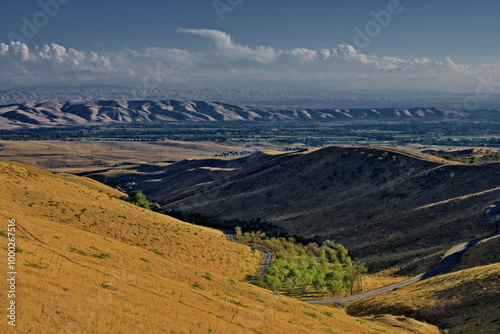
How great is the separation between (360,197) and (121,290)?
8945 cm

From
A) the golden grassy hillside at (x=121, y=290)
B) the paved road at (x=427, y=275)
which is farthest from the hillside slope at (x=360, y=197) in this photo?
the golden grassy hillside at (x=121, y=290)

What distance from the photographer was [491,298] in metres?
40.6

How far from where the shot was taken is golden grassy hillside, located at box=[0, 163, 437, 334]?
22.9 metres

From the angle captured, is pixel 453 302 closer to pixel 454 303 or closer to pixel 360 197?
pixel 454 303

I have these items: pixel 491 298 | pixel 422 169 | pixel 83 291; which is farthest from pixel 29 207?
pixel 422 169

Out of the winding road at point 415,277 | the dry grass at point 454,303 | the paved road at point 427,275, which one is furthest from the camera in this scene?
the winding road at point 415,277

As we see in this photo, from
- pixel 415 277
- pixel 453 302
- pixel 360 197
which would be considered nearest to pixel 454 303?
pixel 453 302

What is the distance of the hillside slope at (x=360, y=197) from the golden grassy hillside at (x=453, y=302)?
21.1m

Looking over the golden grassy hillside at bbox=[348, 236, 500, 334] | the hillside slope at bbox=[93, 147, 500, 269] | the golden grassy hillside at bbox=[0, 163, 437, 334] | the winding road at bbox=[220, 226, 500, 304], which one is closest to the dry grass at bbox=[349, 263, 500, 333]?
the golden grassy hillside at bbox=[348, 236, 500, 334]

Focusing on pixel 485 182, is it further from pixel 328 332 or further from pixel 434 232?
pixel 328 332

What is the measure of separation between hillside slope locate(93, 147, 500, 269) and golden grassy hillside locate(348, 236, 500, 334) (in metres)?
21.1

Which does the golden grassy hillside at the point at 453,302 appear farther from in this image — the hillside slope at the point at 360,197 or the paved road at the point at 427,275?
the hillside slope at the point at 360,197

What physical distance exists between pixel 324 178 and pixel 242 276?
256 ft

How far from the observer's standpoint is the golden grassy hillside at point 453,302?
38.3 meters
